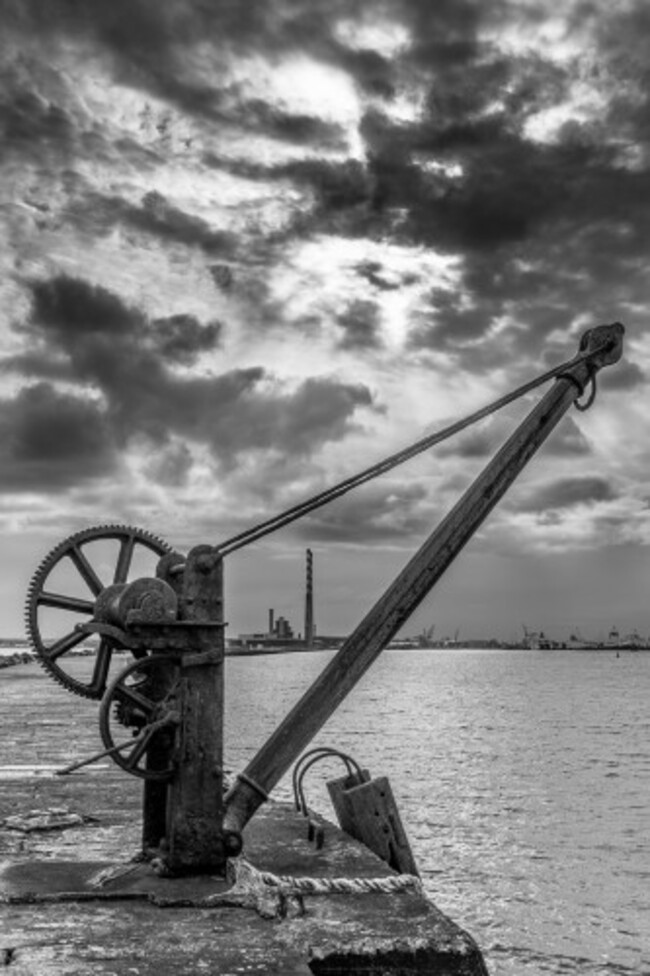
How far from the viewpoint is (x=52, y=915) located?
20.7 ft

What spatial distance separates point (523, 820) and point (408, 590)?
16044mm

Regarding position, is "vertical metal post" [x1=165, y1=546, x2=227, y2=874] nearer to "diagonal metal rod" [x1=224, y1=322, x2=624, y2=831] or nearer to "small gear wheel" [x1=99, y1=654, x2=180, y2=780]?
"small gear wheel" [x1=99, y1=654, x2=180, y2=780]

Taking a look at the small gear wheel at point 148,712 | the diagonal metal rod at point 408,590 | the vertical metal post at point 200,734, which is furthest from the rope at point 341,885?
the small gear wheel at point 148,712

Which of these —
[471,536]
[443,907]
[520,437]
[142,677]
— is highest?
[520,437]

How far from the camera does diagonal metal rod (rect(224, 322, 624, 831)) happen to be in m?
8.07

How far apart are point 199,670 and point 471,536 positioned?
253 cm

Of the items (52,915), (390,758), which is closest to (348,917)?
(52,915)

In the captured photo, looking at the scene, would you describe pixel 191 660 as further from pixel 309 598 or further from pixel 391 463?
pixel 309 598

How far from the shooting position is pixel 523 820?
2323cm

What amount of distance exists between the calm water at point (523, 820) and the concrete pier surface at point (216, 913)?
182 inches

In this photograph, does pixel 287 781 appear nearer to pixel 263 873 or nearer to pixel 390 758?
pixel 390 758

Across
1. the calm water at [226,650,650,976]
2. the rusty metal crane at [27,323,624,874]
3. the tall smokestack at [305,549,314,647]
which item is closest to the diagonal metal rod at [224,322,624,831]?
the rusty metal crane at [27,323,624,874]

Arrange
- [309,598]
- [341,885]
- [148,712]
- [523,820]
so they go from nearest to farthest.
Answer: [341,885] < [148,712] < [523,820] < [309,598]

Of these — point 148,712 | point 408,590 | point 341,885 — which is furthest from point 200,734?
point 408,590
